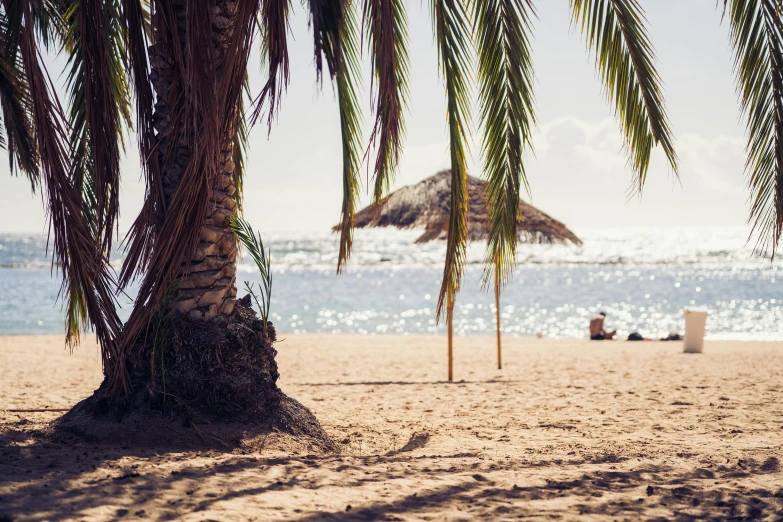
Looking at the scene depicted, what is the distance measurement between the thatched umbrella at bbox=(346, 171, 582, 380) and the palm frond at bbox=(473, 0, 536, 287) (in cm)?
411

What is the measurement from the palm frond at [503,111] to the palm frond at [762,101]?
55.4 inches

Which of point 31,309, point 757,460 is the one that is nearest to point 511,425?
point 757,460

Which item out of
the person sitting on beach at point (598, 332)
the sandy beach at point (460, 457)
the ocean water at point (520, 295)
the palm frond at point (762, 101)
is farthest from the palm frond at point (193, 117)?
the person sitting on beach at point (598, 332)

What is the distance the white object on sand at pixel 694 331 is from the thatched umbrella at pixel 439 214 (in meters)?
2.53

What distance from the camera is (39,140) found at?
3.64m

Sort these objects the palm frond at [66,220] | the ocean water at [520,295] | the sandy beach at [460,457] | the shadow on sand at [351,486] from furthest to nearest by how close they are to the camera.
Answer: the ocean water at [520,295] < the palm frond at [66,220] < the sandy beach at [460,457] < the shadow on sand at [351,486]

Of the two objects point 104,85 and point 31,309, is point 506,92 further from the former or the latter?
point 31,309

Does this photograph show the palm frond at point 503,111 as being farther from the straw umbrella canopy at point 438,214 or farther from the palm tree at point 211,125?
the straw umbrella canopy at point 438,214

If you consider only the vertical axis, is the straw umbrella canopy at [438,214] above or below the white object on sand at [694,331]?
above

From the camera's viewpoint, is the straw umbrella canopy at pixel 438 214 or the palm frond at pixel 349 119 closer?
the palm frond at pixel 349 119

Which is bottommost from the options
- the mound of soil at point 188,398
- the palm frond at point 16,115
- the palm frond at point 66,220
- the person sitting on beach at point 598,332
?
the person sitting on beach at point 598,332

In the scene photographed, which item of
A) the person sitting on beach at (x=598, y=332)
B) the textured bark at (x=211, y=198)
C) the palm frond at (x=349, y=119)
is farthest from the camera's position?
the person sitting on beach at (x=598, y=332)

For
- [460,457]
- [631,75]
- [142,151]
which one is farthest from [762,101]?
[142,151]

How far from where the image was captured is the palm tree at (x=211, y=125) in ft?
12.7
